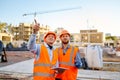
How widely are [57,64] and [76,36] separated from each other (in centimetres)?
9456

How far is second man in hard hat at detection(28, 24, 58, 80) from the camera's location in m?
4.39

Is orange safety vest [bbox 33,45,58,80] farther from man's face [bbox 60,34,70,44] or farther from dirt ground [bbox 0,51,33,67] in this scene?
dirt ground [bbox 0,51,33,67]

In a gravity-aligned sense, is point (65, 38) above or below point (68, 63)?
above

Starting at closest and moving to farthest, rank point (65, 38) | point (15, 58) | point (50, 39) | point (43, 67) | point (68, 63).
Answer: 1. point (43, 67)
2. point (50, 39)
3. point (68, 63)
4. point (65, 38)
5. point (15, 58)

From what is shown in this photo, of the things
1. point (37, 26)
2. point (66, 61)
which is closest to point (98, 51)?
point (66, 61)

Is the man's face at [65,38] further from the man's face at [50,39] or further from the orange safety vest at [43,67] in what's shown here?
the orange safety vest at [43,67]

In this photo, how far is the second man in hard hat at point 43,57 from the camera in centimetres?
439

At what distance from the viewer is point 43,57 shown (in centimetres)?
446

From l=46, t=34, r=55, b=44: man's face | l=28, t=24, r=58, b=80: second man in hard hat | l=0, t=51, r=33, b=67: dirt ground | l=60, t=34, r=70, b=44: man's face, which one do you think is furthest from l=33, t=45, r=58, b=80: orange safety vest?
l=0, t=51, r=33, b=67: dirt ground

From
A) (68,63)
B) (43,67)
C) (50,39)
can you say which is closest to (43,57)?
(43,67)

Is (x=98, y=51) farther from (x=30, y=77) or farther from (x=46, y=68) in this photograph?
(x=46, y=68)

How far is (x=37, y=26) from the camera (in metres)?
4.28

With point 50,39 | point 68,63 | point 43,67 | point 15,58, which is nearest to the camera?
point 43,67

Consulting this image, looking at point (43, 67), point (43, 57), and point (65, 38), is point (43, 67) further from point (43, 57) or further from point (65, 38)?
point (65, 38)
